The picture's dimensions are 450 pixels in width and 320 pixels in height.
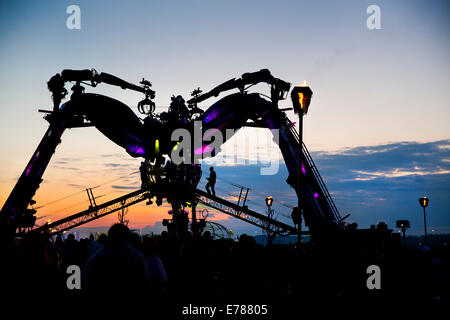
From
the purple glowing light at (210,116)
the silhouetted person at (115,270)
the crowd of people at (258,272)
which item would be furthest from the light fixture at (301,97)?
the purple glowing light at (210,116)

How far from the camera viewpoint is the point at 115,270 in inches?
192

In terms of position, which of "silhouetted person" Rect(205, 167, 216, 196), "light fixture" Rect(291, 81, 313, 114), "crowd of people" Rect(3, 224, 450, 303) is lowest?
"crowd of people" Rect(3, 224, 450, 303)

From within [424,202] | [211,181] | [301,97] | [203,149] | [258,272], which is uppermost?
[301,97]

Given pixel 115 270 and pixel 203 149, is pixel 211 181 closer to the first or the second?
pixel 203 149

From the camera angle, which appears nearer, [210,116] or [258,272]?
[258,272]

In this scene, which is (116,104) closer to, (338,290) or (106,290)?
(338,290)

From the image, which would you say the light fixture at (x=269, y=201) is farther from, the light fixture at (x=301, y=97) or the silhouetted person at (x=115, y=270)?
the silhouetted person at (x=115, y=270)

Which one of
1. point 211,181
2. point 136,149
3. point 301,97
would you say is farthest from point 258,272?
point 211,181

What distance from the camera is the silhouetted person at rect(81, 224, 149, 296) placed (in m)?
4.85

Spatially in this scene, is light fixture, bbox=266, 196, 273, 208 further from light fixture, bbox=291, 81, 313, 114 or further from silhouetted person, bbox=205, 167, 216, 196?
light fixture, bbox=291, 81, 313, 114

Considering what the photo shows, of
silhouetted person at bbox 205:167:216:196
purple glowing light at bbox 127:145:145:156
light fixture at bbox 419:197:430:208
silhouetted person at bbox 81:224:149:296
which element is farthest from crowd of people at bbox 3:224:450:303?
silhouetted person at bbox 205:167:216:196
